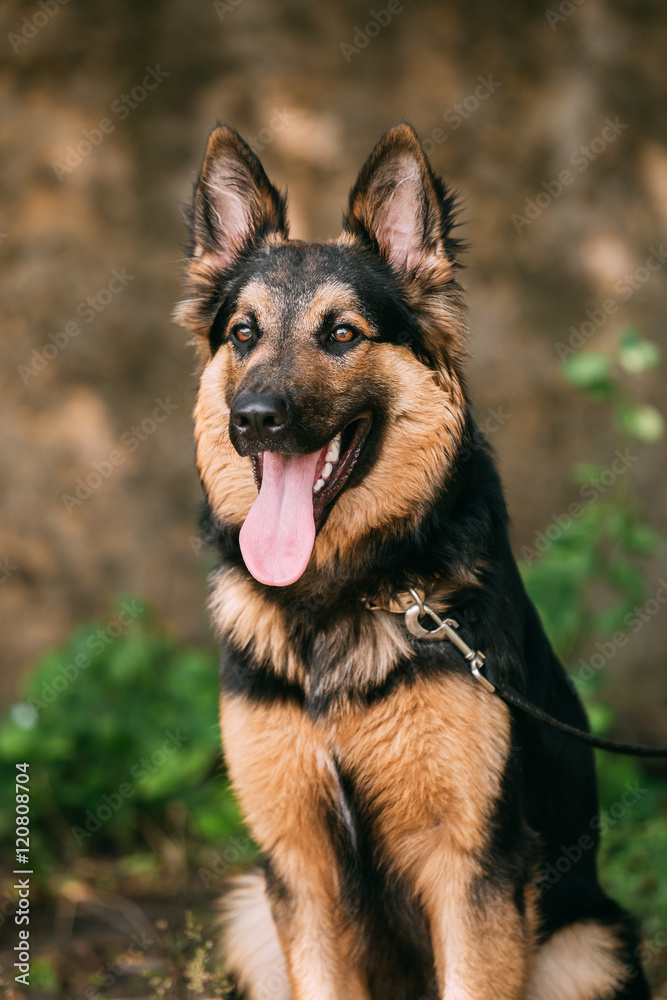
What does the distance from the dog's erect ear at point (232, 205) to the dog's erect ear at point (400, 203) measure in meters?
0.33

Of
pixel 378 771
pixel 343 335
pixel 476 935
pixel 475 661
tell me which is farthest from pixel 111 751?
pixel 343 335

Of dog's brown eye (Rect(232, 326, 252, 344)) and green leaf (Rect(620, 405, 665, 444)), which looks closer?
dog's brown eye (Rect(232, 326, 252, 344))

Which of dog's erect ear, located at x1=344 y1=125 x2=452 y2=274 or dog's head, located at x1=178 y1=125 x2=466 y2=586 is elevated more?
dog's erect ear, located at x1=344 y1=125 x2=452 y2=274

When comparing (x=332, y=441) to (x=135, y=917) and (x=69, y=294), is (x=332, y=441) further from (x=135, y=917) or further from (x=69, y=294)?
A: (x=69, y=294)

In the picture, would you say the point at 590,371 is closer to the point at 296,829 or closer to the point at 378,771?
the point at 378,771

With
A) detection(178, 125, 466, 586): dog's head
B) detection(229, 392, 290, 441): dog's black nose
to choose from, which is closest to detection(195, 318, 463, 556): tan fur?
detection(178, 125, 466, 586): dog's head

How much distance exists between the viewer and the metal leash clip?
250 cm

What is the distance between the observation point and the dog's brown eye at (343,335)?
9.14 ft

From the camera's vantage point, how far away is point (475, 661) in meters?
2.49

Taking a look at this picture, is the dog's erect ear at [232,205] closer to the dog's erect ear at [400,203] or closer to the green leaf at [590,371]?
the dog's erect ear at [400,203]

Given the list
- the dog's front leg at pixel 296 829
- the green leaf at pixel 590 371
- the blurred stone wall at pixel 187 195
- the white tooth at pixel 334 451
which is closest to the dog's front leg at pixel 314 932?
the dog's front leg at pixel 296 829

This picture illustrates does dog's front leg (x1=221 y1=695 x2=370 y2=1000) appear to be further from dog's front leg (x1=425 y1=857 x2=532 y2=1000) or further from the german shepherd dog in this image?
dog's front leg (x1=425 y1=857 x2=532 y2=1000)

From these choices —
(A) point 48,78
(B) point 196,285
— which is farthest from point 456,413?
(A) point 48,78

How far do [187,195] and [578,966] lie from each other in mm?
5000
